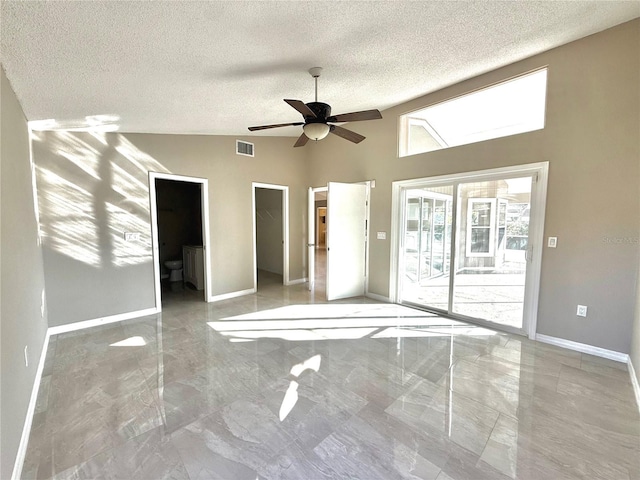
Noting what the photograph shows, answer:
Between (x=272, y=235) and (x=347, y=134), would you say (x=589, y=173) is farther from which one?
(x=272, y=235)

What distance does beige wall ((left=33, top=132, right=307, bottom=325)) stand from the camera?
11.2ft

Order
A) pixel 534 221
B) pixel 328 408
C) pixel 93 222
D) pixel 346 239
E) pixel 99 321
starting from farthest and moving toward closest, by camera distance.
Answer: pixel 346 239 < pixel 99 321 < pixel 93 222 < pixel 534 221 < pixel 328 408

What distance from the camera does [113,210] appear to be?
12.4 ft

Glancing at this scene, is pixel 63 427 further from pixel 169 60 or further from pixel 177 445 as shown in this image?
pixel 169 60

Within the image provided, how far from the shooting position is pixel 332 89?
330 cm

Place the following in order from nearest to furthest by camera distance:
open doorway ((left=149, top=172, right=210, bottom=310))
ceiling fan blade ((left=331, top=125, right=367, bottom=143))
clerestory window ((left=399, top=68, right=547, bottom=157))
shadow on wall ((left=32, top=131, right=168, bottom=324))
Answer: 1. ceiling fan blade ((left=331, top=125, right=367, bottom=143))
2. clerestory window ((left=399, top=68, right=547, bottom=157))
3. shadow on wall ((left=32, top=131, right=168, bottom=324))
4. open doorway ((left=149, top=172, right=210, bottom=310))

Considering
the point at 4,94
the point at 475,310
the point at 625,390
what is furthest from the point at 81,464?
the point at 475,310

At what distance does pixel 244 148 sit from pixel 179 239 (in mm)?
2871

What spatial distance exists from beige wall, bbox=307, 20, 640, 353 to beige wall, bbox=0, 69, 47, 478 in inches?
180

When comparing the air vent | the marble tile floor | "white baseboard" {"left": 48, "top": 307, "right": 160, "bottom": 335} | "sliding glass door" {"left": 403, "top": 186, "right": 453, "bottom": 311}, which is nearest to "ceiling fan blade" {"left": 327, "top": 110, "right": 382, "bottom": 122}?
"sliding glass door" {"left": 403, "top": 186, "right": 453, "bottom": 311}

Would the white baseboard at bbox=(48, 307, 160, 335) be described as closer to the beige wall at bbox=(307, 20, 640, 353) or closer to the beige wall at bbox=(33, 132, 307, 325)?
the beige wall at bbox=(33, 132, 307, 325)

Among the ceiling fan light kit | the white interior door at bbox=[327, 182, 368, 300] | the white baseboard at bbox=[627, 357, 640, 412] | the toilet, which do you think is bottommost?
the white baseboard at bbox=[627, 357, 640, 412]

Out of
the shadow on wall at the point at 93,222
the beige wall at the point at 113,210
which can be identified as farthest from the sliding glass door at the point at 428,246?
the shadow on wall at the point at 93,222

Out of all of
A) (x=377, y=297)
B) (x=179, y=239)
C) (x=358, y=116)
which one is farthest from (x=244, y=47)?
(x=179, y=239)
